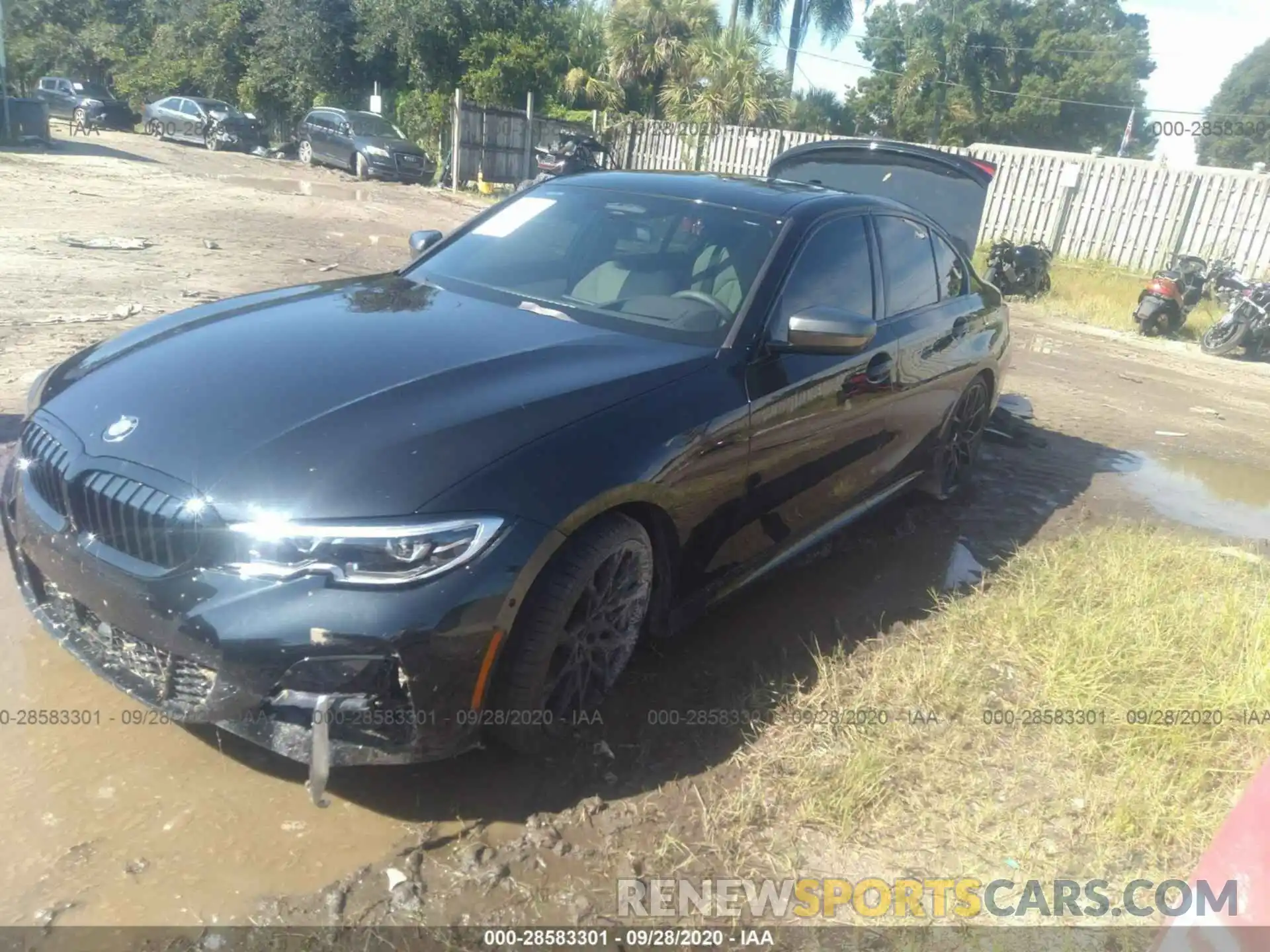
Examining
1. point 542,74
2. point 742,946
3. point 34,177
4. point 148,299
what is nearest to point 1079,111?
point 542,74

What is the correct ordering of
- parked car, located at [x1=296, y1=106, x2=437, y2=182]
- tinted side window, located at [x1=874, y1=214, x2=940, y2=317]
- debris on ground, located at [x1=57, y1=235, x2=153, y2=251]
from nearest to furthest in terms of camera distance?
tinted side window, located at [x1=874, y1=214, x2=940, y2=317]
debris on ground, located at [x1=57, y1=235, x2=153, y2=251]
parked car, located at [x1=296, y1=106, x2=437, y2=182]

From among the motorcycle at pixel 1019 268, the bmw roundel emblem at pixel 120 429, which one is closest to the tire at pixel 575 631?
the bmw roundel emblem at pixel 120 429

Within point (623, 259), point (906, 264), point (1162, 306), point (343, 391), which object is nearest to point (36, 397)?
point (343, 391)

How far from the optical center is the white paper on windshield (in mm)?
4088

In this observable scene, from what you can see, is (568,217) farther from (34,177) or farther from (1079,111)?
(1079,111)

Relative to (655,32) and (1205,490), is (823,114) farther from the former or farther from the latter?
(1205,490)

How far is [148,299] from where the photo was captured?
755 centimetres

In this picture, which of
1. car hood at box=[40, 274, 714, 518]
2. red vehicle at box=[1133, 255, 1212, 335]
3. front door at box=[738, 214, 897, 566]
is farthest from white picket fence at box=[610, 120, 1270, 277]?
car hood at box=[40, 274, 714, 518]

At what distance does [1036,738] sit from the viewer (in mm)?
3291

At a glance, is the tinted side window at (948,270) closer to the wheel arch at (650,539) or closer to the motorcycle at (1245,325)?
the wheel arch at (650,539)

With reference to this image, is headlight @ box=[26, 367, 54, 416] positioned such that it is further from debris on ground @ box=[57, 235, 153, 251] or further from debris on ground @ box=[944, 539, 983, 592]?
debris on ground @ box=[57, 235, 153, 251]

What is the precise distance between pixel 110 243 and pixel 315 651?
30.8 ft

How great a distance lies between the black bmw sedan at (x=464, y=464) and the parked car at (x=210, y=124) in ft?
85.7

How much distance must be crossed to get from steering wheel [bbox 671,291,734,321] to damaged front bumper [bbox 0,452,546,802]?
4.34 ft
